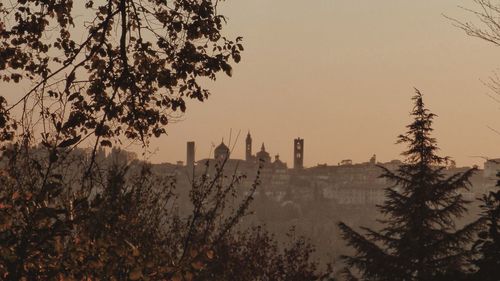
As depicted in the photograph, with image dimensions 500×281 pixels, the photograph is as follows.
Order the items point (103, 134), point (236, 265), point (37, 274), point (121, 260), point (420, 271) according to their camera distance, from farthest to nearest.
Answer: point (420, 271)
point (236, 265)
point (103, 134)
point (121, 260)
point (37, 274)

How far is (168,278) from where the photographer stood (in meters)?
6.55

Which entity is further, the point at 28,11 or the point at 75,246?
the point at 28,11

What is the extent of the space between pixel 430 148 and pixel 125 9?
1382 cm

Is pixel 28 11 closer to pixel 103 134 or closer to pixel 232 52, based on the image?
pixel 103 134


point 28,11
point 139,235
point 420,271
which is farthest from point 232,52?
point 420,271

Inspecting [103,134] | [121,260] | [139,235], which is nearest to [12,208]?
[121,260]

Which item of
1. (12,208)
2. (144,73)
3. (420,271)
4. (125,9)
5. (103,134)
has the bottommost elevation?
(420,271)

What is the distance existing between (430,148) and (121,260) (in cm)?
1459

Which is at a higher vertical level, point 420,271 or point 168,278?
point 168,278

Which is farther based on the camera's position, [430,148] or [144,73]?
[430,148]

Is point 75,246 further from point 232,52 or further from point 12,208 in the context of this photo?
point 232,52

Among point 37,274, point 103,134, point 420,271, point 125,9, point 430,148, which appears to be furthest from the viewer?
point 430,148

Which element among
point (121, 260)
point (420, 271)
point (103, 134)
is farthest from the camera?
point (420, 271)

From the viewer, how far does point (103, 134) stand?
342 inches
